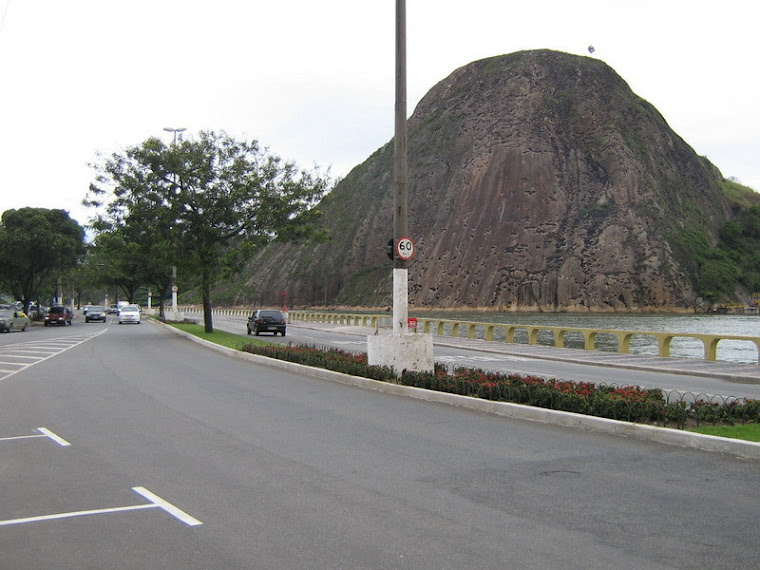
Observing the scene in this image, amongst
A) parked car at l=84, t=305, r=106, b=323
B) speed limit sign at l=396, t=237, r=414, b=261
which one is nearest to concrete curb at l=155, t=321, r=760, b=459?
speed limit sign at l=396, t=237, r=414, b=261

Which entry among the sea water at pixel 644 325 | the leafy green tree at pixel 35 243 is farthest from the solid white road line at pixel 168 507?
the leafy green tree at pixel 35 243

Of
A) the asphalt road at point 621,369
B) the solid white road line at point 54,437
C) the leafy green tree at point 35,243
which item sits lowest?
the asphalt road at point 621,369

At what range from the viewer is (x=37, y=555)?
483cm

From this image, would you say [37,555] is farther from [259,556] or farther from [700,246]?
[700,246]

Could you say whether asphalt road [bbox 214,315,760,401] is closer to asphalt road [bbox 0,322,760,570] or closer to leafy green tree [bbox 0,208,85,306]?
asphalt road [bbox 0,322,760,570]

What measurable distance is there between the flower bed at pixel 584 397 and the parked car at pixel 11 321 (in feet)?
107

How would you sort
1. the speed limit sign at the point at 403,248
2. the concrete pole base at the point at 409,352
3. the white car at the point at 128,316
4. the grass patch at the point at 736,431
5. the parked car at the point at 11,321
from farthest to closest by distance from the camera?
the white car at the point at 128,316 → the parked car at the point at 11,321 → the concrete pole base at the point at 409,352 → the speed limit sign at the point at 403,248 → the grass patch at the point at 736,431

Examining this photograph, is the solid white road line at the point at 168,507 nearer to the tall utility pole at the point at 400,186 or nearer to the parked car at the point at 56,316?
the tall utility pole at the point at 400,186

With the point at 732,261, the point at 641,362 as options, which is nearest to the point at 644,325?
the point at 732,261

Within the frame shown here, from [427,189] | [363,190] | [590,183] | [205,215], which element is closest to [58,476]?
[205,215]

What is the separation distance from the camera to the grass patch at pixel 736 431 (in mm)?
8180

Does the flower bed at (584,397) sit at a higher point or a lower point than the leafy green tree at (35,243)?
lower

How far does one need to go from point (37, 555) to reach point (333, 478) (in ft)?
8.92

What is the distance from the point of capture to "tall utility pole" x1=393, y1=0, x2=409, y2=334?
13875 millimetres
